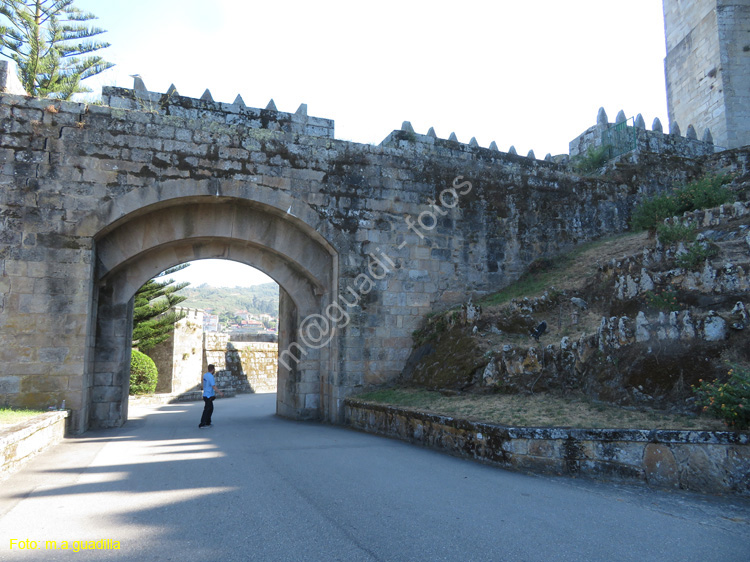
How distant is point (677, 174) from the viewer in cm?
1306

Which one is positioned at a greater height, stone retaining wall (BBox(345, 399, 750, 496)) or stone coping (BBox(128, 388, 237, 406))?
stone retaining wall (BBox(345, 399, 750, 496))

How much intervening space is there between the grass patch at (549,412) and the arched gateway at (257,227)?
2788 mm

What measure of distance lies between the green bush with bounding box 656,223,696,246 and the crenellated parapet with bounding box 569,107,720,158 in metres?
6.28

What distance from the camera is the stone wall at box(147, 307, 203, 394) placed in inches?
789

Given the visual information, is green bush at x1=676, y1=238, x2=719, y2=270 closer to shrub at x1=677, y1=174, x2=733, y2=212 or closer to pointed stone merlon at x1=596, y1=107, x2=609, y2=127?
shrub at x1=677, y1=174, x2=733, y2=212

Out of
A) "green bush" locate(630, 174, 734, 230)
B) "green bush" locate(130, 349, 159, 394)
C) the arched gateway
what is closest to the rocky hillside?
"green bush" locate(630, 174, 734, 230)

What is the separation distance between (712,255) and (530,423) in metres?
3.46

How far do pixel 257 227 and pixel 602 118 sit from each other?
10.7 m

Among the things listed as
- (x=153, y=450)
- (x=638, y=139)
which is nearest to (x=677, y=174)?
(x=638, y=139)

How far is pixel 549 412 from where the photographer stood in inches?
222

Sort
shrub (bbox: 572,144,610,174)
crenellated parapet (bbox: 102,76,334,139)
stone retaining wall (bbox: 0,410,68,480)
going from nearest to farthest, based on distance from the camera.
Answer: stone retaining wall (bbox: 0,410,68,480)
crenellated parapet (bbox: 102,76,334,139)
shrub (bbox: 572,144,610,174)

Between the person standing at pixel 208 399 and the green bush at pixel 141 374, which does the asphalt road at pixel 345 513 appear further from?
the green bush at pixel 141 374

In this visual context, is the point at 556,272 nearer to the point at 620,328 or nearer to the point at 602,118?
the point at 620,328

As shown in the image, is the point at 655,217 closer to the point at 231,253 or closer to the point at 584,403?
the point at 584,403
